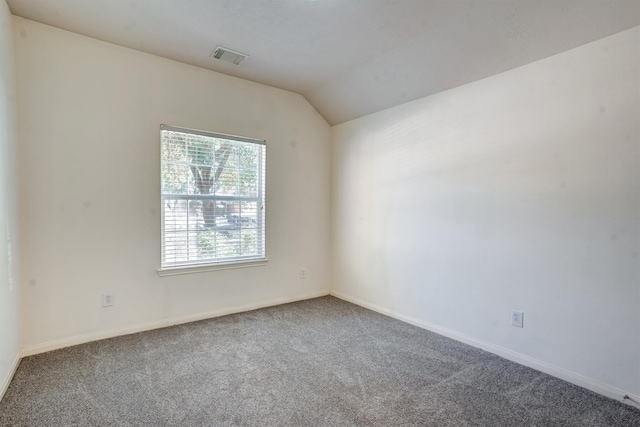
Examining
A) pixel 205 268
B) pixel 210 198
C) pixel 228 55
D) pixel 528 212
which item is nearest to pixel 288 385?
pixel 205 268

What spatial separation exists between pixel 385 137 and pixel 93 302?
126 inches

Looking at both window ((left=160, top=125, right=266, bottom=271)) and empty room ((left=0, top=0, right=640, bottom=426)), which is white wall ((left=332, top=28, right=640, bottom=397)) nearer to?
empty room ((left=0, top=0, right=640, bottom=426))

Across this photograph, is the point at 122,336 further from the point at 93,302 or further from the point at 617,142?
the point at 617,142

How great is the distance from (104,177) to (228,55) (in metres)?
1.53

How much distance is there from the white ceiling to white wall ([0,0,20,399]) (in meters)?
0.44

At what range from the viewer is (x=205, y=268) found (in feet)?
11.1

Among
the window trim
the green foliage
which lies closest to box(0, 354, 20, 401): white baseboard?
the window trim

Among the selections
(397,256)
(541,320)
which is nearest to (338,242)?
(397,256)

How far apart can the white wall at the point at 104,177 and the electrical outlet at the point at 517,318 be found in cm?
250

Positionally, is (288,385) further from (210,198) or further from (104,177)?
(104,177)

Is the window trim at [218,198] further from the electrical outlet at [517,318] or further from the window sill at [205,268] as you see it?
the electrical outlet at [517,318]

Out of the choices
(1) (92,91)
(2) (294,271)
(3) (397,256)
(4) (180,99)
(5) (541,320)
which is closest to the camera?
(5) (541,320)

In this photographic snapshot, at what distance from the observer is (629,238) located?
6.64ft

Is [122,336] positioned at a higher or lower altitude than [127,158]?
lower
